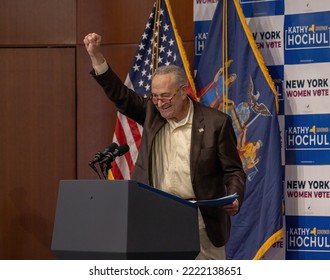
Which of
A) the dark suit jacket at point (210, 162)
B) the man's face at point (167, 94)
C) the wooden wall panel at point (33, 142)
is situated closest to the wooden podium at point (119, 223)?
the dark suit jacket at point (210, 162)

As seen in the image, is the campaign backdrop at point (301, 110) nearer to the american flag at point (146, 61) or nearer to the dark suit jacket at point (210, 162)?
the american flag at point (146, 61)

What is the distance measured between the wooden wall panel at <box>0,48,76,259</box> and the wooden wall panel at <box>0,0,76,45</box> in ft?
0.29

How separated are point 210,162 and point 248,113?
1.63 metres

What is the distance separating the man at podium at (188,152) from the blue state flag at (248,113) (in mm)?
1395

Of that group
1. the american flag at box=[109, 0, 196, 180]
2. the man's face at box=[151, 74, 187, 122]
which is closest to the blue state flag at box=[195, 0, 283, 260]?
the american flag at box=[109, 0, 196, 180]

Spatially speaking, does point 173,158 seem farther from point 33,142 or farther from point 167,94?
point 33,142

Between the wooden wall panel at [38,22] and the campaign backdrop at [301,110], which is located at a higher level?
the wooden wall panel at [38,22]

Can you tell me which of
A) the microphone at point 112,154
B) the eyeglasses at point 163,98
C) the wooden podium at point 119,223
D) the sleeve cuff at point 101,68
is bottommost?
the wooden podium at point 119,223

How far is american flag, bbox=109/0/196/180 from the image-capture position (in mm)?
4910

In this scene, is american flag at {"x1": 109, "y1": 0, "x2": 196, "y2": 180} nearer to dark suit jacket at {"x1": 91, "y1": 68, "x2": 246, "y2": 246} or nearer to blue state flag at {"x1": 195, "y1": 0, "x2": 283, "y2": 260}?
blue state flag at {"x1": 195, "y1": 0, "x2": 283, "y2": 260}

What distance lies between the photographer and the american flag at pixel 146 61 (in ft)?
16.1

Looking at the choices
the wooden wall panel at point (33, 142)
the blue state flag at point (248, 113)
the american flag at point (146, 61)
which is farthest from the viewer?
the wooden wall panel at point (33, 142)

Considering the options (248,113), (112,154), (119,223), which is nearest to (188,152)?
(112,154)
